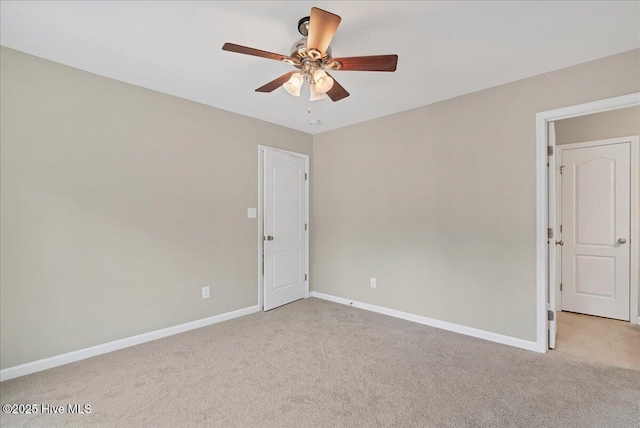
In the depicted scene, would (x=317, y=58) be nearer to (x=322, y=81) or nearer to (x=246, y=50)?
(x=322, y=81)

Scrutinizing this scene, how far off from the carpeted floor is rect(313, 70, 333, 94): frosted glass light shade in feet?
6.89

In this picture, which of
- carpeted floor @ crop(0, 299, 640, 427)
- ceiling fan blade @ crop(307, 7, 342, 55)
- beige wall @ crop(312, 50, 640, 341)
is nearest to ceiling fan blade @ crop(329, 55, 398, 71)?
ceiling fan blade @ crop(307, 7, 342, 55)

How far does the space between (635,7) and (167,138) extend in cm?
368

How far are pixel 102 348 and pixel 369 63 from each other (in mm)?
3131

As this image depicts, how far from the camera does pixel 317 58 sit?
71.8 inches

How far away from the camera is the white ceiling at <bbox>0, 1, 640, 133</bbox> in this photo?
1774mm

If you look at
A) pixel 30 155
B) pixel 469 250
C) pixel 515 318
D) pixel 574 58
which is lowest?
pixel 515 318

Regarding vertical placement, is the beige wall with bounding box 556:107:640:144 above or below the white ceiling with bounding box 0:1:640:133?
below

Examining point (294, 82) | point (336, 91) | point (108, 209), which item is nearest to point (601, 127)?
point (336, 91)

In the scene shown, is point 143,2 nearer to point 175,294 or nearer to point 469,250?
point 175,294

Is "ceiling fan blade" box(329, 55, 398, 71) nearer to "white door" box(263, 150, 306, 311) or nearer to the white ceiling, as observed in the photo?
the white ceiling

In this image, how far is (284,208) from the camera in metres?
4.04

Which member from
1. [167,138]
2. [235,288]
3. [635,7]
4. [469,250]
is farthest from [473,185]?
[167,138]

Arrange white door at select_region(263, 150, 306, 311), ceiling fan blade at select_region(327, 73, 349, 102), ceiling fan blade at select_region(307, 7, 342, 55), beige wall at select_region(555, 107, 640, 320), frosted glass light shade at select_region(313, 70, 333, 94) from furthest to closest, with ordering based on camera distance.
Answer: white door at select_region(263, 150, 306, 311)
beige wall at select_region(555, 107, 640, 320)
ceiling fan blade at select_region(327, 73, 349, 102)
frosted glass light shade at select_region(313, 70, 333, 94)
ceiling fan blade at select_region(307, 7, 342, 55)
